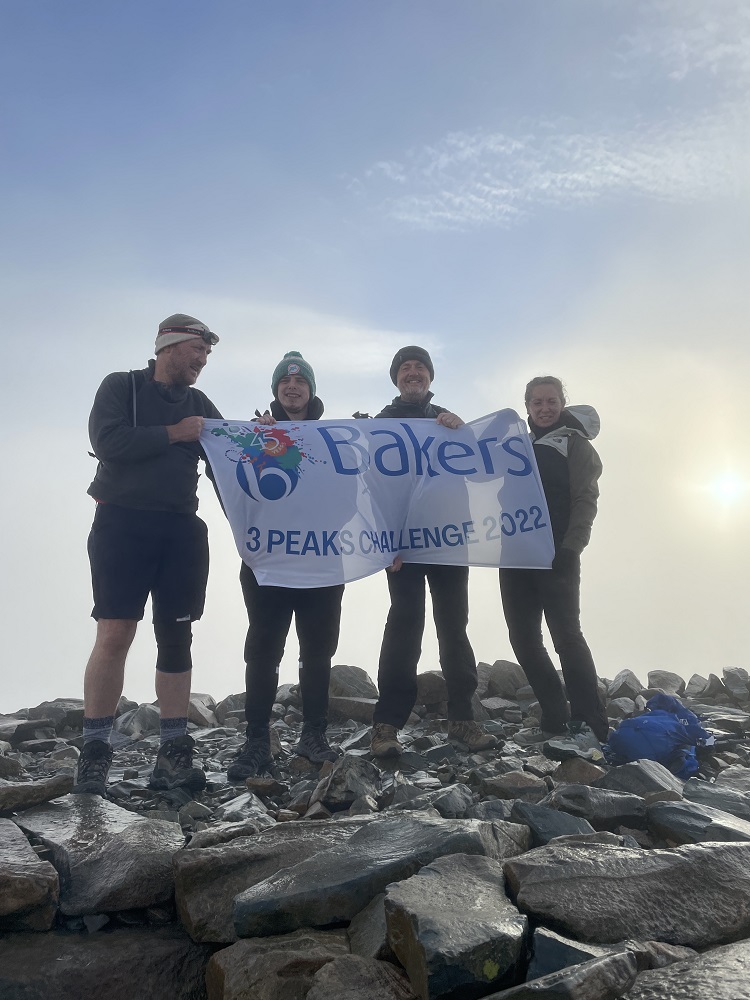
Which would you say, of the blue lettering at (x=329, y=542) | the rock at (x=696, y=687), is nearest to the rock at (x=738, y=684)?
the rock at (x=696, y=687)

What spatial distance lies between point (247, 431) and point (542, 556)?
2576 mm

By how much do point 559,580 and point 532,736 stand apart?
1.47m

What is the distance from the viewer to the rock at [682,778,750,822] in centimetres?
439

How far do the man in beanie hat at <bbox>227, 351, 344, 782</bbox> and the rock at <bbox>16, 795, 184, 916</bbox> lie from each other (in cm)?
127

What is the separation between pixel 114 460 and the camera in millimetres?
5105

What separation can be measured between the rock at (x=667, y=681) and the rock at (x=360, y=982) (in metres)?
8.36

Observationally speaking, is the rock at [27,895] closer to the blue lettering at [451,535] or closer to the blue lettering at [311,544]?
the blue lettering at [311,544]

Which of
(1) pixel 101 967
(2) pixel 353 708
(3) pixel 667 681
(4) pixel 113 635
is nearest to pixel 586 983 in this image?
(1) pixel 101 967

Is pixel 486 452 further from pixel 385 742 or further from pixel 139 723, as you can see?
pixel 139 723

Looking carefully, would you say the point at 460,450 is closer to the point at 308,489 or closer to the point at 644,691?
the point at 308,489

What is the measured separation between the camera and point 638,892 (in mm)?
2928

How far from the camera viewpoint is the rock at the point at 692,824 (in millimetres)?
3650

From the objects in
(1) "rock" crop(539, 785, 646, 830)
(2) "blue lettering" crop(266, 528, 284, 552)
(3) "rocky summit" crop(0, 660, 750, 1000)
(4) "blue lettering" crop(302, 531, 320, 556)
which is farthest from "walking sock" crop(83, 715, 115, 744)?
(1) "rock" crop(539, 785, 646, 830)

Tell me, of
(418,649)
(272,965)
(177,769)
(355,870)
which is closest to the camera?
(272,965)
